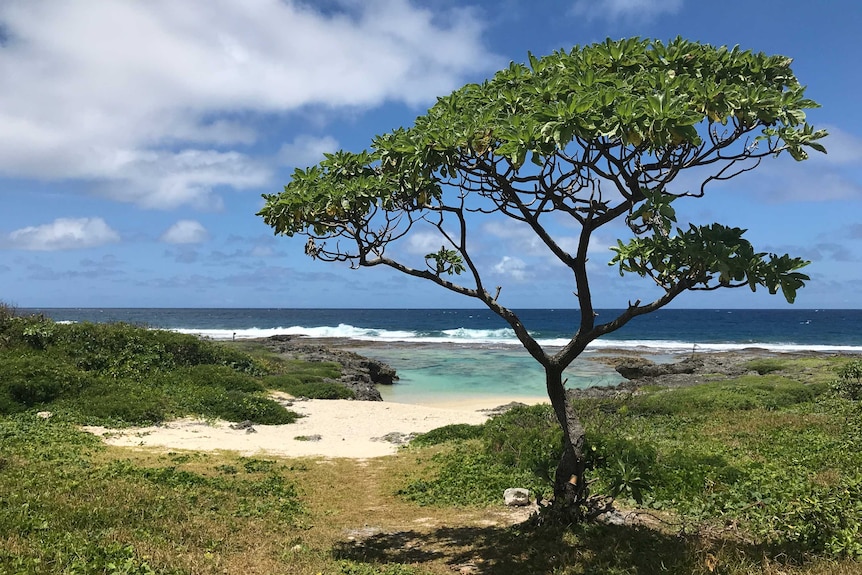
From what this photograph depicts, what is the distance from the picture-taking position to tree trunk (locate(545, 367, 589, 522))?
7469 mm

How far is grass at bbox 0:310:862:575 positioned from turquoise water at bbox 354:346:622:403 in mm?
16315

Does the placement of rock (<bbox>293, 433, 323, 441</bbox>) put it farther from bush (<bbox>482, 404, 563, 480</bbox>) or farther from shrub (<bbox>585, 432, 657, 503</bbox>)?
shrub (<bbox>585, 432, 657, 503</bbox>)

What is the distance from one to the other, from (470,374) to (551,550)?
1471 inches

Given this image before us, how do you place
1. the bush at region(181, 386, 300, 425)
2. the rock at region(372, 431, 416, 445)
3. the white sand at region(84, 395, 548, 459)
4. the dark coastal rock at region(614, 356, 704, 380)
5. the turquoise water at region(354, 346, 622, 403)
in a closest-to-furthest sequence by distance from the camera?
the white sand at region(84, 395, 548, 459) < the rock at region(372, 431, 416, 445) < the bush at region(181, 386, 300, 425) < the turquoise water at region(354, 346, 622, 403) < the dark coastal rock at region(614, 356, 704, 380)

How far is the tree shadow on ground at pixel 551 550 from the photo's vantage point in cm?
626

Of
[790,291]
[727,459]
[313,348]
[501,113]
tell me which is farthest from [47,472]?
[313,348]

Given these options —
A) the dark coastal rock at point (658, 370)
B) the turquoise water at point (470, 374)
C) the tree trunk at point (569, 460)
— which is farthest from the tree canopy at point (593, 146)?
the dark coastal rock at point (658, 370)

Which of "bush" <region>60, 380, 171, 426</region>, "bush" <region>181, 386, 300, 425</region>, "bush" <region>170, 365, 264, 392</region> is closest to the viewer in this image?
"bush" <region>60, 380, 171, 426</region>

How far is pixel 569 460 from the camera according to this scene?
7535 mm

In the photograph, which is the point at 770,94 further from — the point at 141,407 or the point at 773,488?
the point at 141,407

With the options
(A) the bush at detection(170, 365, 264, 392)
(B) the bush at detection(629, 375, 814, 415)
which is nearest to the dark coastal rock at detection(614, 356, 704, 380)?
(B) the bush at detection(629, 375, 814, 415)

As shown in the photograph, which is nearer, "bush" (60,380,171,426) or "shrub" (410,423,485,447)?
"shrub" (410,423,485,447)

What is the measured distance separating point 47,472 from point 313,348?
1446 inches

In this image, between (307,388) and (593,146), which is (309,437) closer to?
(307,388)
